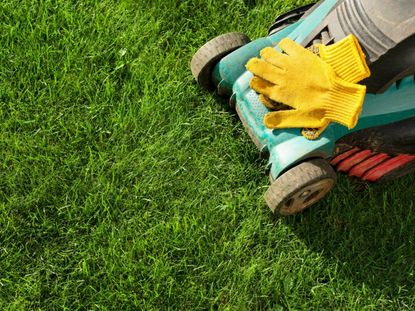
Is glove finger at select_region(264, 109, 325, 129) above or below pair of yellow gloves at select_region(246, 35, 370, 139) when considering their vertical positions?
below

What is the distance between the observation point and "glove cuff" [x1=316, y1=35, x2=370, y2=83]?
2.53m

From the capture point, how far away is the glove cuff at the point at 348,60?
253 cm

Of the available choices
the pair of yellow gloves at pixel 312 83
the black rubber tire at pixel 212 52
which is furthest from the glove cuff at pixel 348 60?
the black rubber tire at pixel 212 52

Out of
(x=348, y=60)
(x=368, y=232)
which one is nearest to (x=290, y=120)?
(x=348, y=60)

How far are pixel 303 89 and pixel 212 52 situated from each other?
19.8 inches

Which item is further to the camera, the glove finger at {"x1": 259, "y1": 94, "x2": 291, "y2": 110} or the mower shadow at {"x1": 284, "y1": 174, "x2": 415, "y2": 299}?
the mower shadow at {"x1": 284, "y1": 174, "x2": 415, "y2": 299}

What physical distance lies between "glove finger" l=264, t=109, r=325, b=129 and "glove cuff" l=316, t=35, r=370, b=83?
20 centimetres

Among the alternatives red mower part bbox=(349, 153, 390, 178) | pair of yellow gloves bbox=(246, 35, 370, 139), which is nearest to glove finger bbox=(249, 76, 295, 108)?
pair of yellow gloves bbox=(246, 35, 370, 139)

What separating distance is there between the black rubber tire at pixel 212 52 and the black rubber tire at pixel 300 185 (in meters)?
0.60

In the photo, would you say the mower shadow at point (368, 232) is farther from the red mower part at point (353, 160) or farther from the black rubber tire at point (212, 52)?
the black rubber tire at point (212, 52)

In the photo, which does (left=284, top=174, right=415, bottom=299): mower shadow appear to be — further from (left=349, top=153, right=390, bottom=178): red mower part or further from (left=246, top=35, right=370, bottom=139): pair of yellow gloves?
(left=246, top=35, right=370, bottom=139): pair of yellow gloves

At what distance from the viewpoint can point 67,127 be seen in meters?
3.04

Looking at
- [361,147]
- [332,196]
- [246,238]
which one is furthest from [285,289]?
[361,147]

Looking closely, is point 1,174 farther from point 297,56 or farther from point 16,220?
point 297,56
